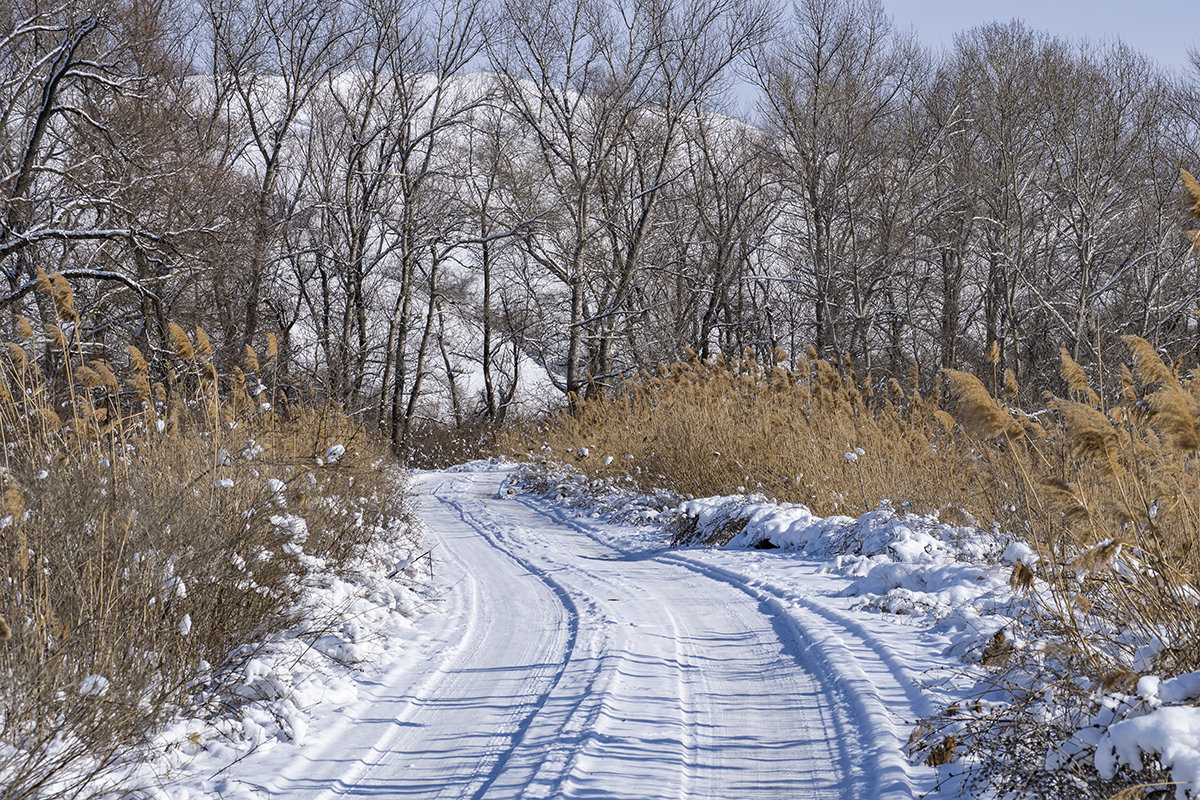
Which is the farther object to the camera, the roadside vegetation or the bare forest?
the bare forest

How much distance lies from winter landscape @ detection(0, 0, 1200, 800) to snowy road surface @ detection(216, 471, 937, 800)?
3 cm

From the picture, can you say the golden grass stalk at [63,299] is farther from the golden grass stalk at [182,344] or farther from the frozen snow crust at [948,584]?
the frozen snow crust at [948,584]

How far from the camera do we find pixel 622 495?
40.5 feet

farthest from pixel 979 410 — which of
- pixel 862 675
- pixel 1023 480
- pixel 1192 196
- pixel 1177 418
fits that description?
pixel 1023 480

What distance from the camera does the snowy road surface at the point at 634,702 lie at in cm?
329

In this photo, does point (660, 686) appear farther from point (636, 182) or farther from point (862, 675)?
point (636, 182)

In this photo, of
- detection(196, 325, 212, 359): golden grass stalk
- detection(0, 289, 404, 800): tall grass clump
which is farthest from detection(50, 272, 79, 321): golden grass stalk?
detection(196, 325, 212, 359): golden grass stalk

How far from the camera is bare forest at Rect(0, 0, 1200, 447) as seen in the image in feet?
49.9

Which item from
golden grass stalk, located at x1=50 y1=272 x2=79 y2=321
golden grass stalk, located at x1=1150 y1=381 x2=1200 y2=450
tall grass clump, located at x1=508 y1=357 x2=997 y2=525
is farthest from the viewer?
tall grass clump, located at x1=508 y1=357 x2=997 y2=525

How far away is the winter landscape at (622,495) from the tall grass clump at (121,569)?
0.03m

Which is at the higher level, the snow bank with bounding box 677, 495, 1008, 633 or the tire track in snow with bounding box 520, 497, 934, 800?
the snow bank with bounding box 677, 495, 1008, 633

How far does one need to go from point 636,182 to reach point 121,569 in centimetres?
2552

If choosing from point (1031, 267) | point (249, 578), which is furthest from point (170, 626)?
point (1031, 267)

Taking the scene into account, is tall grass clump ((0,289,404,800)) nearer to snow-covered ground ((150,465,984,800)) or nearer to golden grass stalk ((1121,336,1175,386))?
snow-covered ground ((150,465,984,800))
